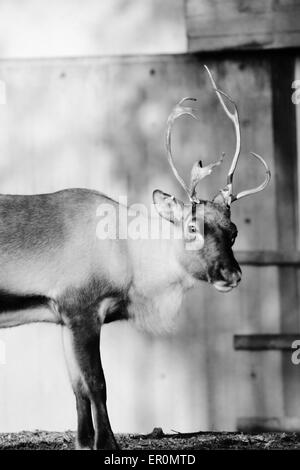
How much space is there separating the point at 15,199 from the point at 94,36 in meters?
1.32

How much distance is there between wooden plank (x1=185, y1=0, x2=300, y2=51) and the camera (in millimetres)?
6051

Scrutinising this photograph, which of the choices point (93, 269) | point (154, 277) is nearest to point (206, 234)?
point (154, 277)

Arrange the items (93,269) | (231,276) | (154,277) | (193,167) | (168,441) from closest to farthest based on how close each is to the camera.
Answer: (231,276) < (93,269) < (154,277) < (193,167) < (168,441)

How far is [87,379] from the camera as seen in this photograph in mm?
5230

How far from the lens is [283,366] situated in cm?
607

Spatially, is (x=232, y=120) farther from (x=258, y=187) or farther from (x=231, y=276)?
(x=231, y=276)

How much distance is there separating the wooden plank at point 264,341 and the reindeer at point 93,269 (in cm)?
72

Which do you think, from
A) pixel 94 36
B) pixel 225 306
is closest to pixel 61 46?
pixel 94 36

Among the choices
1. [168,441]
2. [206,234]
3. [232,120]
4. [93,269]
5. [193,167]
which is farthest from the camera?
[232,120]

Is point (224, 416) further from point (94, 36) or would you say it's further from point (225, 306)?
point (94, 36)

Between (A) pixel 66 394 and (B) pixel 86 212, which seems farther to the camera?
(A) pixel 66 394

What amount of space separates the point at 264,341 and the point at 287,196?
38.5 inches

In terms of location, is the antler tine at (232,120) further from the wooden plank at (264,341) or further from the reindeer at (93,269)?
the wooden plank at (264,341)

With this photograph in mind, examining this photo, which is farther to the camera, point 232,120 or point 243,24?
point 243,24
